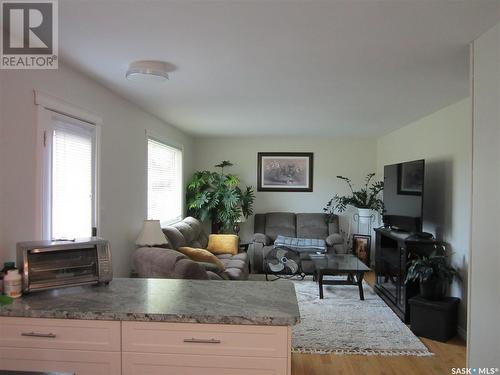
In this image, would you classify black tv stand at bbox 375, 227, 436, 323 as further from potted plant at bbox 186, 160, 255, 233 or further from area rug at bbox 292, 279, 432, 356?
potted plant at bbox 186, 160, 255, 233

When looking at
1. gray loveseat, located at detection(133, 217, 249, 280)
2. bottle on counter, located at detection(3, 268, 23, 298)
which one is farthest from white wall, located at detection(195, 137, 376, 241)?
bottle on counter, located at detection(3, 268, 23, 298)

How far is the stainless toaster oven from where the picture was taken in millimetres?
1762

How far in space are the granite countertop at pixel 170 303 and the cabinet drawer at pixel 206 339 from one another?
0.03 meters

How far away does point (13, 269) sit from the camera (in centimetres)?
175

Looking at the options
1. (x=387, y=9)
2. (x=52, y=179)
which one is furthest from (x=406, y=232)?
(x=52, y=179)

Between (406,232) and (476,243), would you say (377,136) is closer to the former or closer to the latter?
(406,232)

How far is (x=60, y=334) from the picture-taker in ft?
5.03

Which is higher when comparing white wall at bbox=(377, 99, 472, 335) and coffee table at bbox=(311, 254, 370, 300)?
white wall at bbox=(377, 99, 472, 335)

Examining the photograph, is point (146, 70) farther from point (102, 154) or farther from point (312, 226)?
point (312, 226)

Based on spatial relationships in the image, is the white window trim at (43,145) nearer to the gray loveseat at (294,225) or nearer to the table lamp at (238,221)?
the table lamp at (238,221)

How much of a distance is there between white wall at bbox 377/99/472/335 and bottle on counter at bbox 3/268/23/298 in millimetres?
3255

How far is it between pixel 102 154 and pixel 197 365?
2.22m

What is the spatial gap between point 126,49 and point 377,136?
4902 mm

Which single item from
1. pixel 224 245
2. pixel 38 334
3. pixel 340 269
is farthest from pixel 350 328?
pixel 38 334
